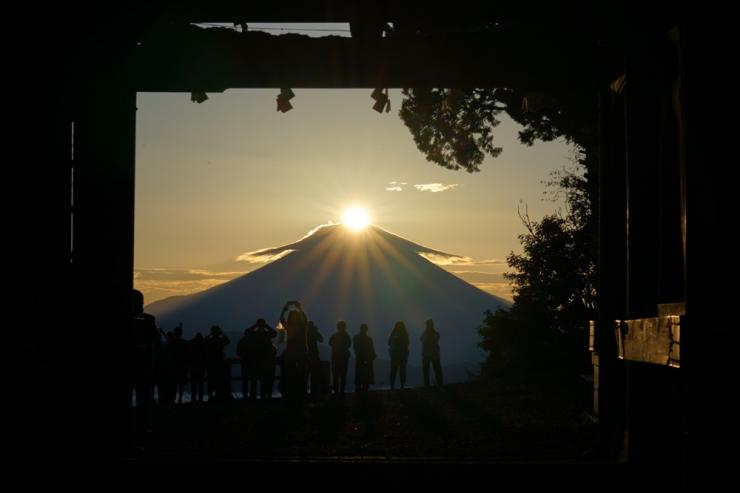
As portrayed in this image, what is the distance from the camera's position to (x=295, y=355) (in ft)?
70.4

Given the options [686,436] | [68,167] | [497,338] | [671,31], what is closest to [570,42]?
[671,31]

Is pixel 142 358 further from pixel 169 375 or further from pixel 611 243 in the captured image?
pixel 169 375

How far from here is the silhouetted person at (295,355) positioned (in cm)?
2127

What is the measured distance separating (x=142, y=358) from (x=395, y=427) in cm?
522

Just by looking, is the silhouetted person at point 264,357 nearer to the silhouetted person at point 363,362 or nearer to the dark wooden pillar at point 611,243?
the silhouetted person at point 363,362

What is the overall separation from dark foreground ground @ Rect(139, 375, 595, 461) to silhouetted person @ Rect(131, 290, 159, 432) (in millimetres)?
441

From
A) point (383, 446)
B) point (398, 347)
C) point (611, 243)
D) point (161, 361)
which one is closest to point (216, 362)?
point (161, 361)

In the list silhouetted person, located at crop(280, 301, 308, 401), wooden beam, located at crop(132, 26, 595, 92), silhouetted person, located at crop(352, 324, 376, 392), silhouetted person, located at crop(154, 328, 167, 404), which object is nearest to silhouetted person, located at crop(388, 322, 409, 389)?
silhouetted person, located at crop(352, 324, 376, 392)

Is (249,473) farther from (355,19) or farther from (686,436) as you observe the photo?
(355,19)

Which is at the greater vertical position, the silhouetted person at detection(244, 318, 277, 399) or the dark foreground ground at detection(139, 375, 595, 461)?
the silhouetted person at detection(244, 318, 277, 399)

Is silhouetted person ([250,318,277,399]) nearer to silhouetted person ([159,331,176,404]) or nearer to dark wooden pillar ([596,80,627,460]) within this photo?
silhouetted person ([159,331,176,404])

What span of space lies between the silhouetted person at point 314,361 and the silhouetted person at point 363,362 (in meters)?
0.84

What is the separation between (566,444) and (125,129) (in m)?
6.23

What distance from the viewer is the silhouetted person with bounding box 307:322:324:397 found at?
24594mm
